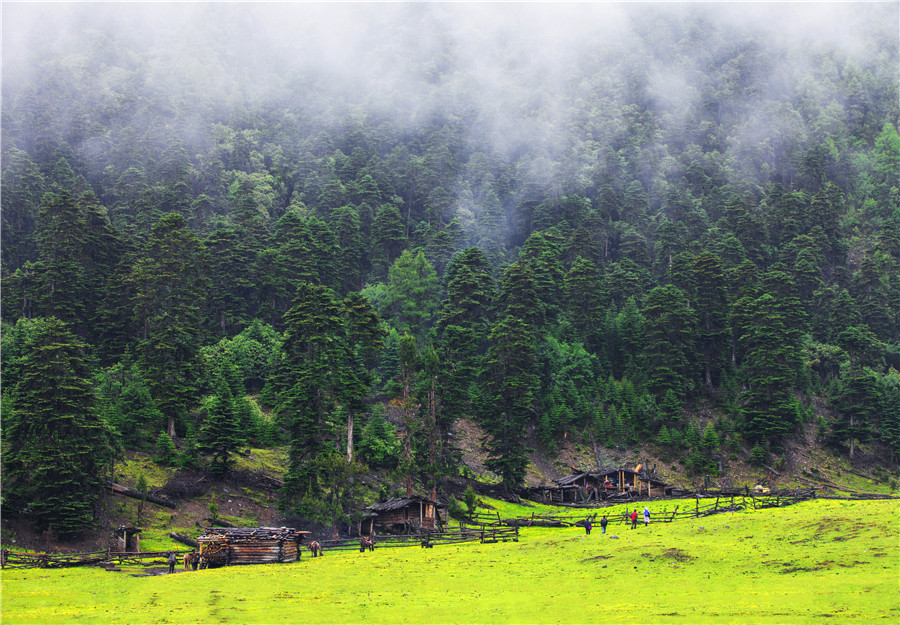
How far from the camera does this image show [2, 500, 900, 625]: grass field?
2509 cm

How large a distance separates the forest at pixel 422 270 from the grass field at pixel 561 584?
674 inches

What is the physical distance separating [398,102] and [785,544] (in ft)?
586

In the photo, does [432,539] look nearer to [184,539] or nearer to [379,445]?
[184,539]

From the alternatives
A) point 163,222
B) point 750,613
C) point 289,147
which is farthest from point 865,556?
point 289,147

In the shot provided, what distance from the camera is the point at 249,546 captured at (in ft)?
144

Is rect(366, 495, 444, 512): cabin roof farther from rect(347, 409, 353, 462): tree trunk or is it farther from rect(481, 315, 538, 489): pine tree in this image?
rect(481, 315, 538, 489): pine tree

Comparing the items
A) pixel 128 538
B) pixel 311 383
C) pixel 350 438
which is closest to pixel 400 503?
pixel 350 438

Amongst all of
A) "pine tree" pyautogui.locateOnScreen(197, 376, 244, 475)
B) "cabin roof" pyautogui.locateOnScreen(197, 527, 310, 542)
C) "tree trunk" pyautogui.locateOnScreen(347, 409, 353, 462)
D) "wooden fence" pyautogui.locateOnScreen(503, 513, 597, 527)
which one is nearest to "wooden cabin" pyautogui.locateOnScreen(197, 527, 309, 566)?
"cabin roof" pyautogui.locateOnScreen(197, 527, 310, 542)

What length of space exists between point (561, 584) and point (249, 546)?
21.9 metres

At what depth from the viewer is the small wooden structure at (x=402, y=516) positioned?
58719 mm

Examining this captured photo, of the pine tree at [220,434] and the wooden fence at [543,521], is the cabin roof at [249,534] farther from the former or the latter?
the wooden fence at [543,521]

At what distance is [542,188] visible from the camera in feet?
483

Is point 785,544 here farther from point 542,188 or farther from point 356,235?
point 542,188

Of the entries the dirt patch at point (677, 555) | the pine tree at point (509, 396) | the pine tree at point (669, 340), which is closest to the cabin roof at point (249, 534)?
the dirt patch at point (677, 555)
